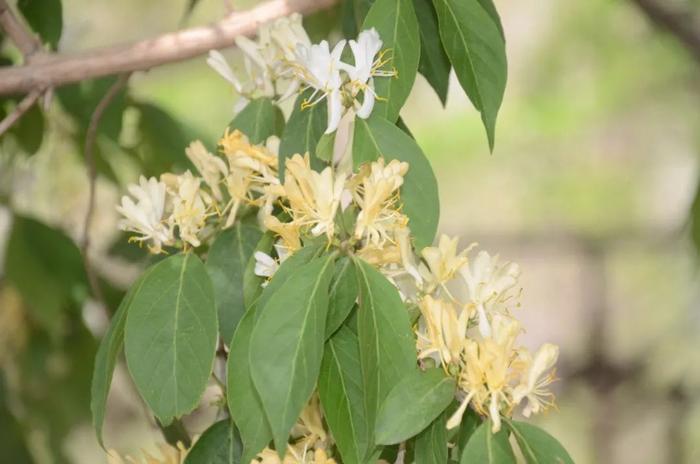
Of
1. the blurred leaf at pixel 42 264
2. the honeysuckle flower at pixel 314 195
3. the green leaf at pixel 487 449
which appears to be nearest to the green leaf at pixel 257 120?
the honeysuckle flower at pixel 314 195

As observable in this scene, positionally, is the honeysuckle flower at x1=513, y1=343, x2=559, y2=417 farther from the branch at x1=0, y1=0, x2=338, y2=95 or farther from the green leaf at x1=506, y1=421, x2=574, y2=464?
the branch at x1=0, y1=0, x2=338, y2=95

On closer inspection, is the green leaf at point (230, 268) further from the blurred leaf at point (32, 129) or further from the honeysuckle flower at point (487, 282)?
the blurred leaf at point (32, 129)

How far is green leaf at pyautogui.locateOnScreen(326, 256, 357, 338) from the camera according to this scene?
21.1 inches

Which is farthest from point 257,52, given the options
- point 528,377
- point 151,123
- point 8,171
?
point 8,171

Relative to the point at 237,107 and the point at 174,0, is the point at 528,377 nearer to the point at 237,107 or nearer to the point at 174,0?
the point at 237,107

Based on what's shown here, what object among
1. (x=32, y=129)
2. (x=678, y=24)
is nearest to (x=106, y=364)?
(x=32, y=129)

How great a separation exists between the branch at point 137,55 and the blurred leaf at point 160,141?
28 cm

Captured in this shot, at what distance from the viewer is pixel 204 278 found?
600mm

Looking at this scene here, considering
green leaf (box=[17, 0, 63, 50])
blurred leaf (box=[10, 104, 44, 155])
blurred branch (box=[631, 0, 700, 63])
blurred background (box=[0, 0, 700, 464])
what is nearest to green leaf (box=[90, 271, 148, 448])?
green leaf (box=[17, 0, 63, 50])

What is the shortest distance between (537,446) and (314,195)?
156 millimetres

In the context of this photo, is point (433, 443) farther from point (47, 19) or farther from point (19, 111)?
point (47, 19)

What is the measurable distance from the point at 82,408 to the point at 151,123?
0.45 m

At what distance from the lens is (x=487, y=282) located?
0.59 metres

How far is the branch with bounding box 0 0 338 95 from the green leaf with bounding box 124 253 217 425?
9.4 inches
